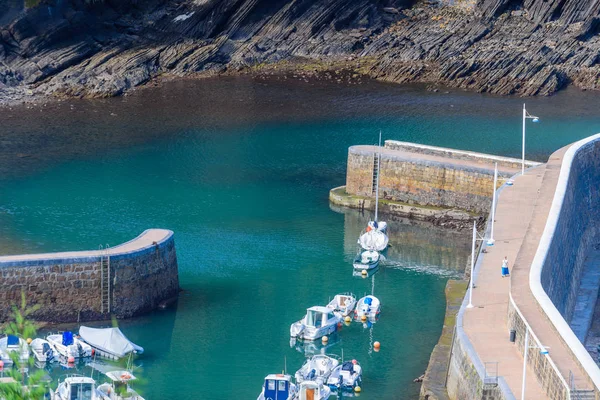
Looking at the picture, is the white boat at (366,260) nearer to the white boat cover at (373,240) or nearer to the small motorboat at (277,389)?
the white boat cover at (373,240)

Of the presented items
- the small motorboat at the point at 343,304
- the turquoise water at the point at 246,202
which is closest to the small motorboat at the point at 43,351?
the turquoise water at the point at 246,202

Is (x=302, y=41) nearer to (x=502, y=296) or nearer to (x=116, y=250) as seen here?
(x=116, y=250)

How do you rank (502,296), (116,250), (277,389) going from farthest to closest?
(116,250) → (502,296) → (277,389)

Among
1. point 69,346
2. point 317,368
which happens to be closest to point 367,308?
point 317,368

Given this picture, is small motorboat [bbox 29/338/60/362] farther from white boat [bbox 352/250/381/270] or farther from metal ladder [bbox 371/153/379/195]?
metal ladder [bbox 371/153/379/195]

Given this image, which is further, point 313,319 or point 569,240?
point 569,240

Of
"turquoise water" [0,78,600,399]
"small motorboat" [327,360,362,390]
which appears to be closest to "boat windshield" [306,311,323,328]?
"turquoise water" [0,78,600,399]

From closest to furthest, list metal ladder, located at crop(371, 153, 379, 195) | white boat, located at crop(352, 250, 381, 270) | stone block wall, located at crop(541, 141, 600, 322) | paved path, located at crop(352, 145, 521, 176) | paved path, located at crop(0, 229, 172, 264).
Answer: stone block wall, located at crop(541, 141, 600, 322)
paved path, located at crop(0, 229, 172, 264)
white boat, located at crop(352, 250, 381, 270)
paved path, located at crop(352, 145, 521, 176)
metal ladder, located at crop(371, 153, 379, 195)
